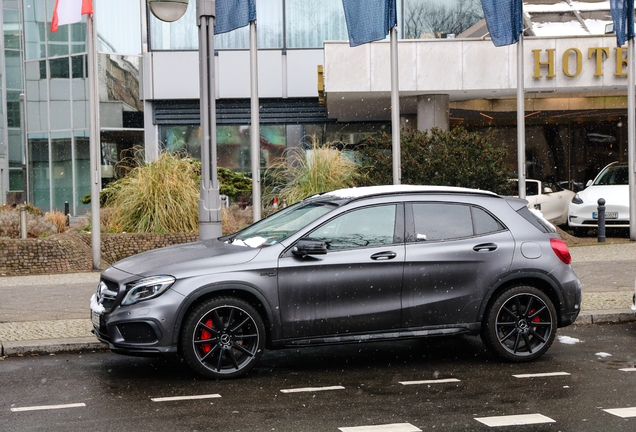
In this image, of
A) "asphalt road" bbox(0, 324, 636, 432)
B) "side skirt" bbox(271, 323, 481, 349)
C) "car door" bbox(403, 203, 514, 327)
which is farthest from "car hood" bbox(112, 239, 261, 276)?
"car door" bbox(403, 203, 514, 327)

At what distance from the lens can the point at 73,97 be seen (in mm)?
28281

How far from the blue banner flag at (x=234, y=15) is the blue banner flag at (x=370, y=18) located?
6.52 feet

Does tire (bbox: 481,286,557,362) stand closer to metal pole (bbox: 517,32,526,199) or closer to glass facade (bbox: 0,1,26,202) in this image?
metal pole (bbox: 517,32,526,199)

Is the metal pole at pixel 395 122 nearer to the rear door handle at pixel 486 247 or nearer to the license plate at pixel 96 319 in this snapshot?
the rear door handle at pixel 486 247

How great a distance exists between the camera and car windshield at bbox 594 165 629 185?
18.9 m

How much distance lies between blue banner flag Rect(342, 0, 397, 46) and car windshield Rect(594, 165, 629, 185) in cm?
731

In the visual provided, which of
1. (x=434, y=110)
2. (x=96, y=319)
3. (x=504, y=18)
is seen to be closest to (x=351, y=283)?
(x=96, y=319)

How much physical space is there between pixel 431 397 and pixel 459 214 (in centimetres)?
197

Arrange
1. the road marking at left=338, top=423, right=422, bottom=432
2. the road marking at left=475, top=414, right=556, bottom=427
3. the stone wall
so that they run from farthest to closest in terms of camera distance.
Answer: the stone wall < the road marking at left=475, top=414, right=556, bottom=427 < the road marking at left=338, top=423, right=422, bottom=432

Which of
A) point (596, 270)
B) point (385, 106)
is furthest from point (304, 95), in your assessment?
point (596, 270)

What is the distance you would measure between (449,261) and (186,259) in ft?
Result: 7.69

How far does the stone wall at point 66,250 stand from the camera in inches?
530

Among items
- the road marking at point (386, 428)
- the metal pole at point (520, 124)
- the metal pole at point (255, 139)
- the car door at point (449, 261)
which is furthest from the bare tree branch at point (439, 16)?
the road marking at point (386, 428)

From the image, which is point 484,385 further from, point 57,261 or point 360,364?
point 57,261
